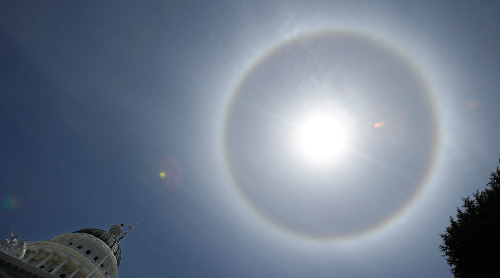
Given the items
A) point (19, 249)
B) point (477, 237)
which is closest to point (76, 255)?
point (19, 249)

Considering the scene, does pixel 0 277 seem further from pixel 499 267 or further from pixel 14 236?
pixel 499 267

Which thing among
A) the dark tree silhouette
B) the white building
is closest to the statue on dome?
the white building

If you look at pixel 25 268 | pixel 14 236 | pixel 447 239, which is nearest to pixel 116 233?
pixel 14 236

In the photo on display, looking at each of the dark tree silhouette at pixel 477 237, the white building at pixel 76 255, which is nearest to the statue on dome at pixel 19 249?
the white building at pixel 76 255

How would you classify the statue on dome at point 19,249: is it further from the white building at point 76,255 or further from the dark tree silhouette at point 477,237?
the dark tree silhouette at point 477,237

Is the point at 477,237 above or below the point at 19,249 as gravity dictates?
below

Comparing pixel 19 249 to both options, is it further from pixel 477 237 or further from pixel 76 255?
pixel 477 237

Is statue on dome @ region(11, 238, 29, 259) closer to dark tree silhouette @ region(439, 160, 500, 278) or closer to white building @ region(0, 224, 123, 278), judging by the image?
white building @ region(0, 224, 123, 278)
